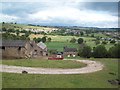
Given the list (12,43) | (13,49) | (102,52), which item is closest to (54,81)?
(13,49)

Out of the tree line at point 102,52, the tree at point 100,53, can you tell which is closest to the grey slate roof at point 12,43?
the tree line at point 102,52

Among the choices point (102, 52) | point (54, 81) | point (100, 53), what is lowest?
point (100, 53)

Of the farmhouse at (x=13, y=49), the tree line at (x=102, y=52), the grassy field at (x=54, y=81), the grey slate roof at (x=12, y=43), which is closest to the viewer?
the grassy field at (x=54, y=81)

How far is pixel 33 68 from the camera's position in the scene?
45844 mm

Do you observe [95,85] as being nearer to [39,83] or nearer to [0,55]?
[39,83]

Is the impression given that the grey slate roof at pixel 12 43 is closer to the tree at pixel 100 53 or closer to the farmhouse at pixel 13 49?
the farmhouse at pixel 13 49

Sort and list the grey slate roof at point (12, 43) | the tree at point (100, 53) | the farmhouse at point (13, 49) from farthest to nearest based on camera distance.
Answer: the tree at point (100, 53), the grey slate roof at point (12, 43), the farmhouse at point (13, 49)

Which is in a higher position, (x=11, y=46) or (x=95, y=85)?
(x=11, y=46)

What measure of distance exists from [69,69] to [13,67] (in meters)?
9.74

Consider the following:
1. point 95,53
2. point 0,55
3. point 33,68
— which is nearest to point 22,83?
point 33,68

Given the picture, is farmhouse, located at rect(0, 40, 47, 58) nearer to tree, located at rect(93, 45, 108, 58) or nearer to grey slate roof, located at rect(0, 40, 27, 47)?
grey slate roof, located at rect(0, 40, 27, 47)

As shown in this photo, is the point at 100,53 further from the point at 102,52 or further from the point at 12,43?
the point at 12,43

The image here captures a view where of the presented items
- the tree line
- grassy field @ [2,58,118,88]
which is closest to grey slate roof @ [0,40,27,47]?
grassy field @ [2,58,118,88]

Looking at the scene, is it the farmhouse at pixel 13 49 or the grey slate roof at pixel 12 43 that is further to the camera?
the grey slate roof at pixel 12 43
